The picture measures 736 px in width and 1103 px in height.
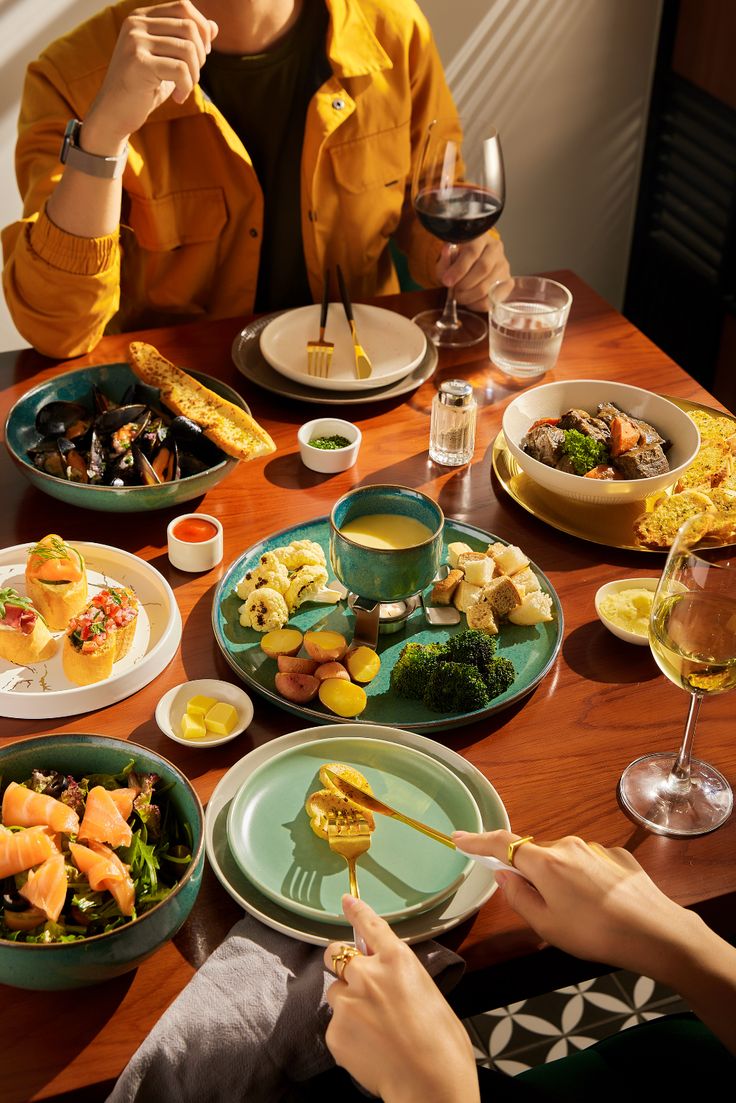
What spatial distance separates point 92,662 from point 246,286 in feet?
4.49

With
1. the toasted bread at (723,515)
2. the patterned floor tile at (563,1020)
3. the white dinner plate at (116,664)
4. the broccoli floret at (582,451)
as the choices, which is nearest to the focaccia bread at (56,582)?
the white dinner plate at (116,664)

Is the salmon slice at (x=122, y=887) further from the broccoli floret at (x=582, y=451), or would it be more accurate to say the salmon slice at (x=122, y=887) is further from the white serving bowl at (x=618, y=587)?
the broccoli floret at (x=582, y=451)

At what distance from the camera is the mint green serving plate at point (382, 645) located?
1.31m

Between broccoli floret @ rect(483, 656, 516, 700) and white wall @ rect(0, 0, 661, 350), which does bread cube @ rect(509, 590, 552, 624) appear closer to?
broccoli floret @ rect(483, 656, 516, 700)

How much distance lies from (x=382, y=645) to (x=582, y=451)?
1.67 ft

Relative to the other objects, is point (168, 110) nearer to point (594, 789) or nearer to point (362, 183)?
point (362, 183)

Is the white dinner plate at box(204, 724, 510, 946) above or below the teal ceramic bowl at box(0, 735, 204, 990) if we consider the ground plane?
below

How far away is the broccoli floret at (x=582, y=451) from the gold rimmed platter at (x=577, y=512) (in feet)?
0.20

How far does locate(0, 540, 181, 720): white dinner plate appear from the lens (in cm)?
129

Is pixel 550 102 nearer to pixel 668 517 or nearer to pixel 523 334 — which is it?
pixel 523 334

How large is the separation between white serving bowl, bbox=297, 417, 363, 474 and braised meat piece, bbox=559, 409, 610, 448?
1.17ft

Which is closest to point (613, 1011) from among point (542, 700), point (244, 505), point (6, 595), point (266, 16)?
point (542, 700)

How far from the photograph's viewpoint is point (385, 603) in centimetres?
148

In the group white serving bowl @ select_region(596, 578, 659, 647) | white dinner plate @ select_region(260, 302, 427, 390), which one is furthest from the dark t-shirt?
white serving bowl @ select_region(596, 578, 659, 647)
